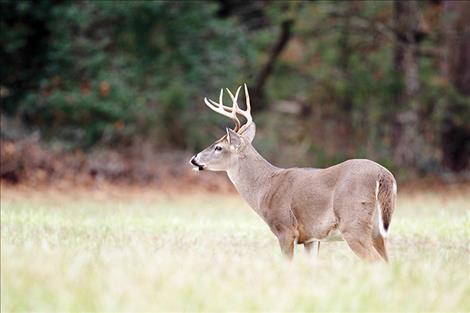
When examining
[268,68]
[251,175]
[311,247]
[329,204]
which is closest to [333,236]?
[329,204]

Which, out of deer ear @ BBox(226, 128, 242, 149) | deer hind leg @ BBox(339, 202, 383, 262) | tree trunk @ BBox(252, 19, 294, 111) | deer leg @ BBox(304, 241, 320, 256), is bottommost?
tree trunk @ BBox(252, 19, 294, 111)

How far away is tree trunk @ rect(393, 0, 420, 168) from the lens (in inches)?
830

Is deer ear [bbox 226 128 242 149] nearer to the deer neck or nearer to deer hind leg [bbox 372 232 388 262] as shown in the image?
the deer neck

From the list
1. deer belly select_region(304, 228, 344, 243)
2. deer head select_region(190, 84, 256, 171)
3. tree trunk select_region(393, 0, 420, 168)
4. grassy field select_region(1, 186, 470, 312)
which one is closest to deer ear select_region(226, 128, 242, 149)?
deer head select_region(190, 84, 256, 171)

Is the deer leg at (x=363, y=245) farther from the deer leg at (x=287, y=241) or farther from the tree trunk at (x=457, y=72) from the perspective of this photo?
the tree trunk at (x=457, y=72)

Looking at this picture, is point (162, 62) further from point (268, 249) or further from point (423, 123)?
point (268, 249)

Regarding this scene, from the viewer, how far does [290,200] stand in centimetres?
839

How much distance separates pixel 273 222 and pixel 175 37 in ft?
45.0

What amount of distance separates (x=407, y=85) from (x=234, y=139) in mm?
12377

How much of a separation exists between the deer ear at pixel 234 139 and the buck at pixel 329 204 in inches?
14.8

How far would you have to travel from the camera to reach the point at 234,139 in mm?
9391

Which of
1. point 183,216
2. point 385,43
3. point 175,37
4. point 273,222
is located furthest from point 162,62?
point 273,222

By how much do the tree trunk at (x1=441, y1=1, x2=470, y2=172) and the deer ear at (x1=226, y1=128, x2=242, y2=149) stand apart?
12065mm

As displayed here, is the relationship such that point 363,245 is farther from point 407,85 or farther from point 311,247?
point 407,85
